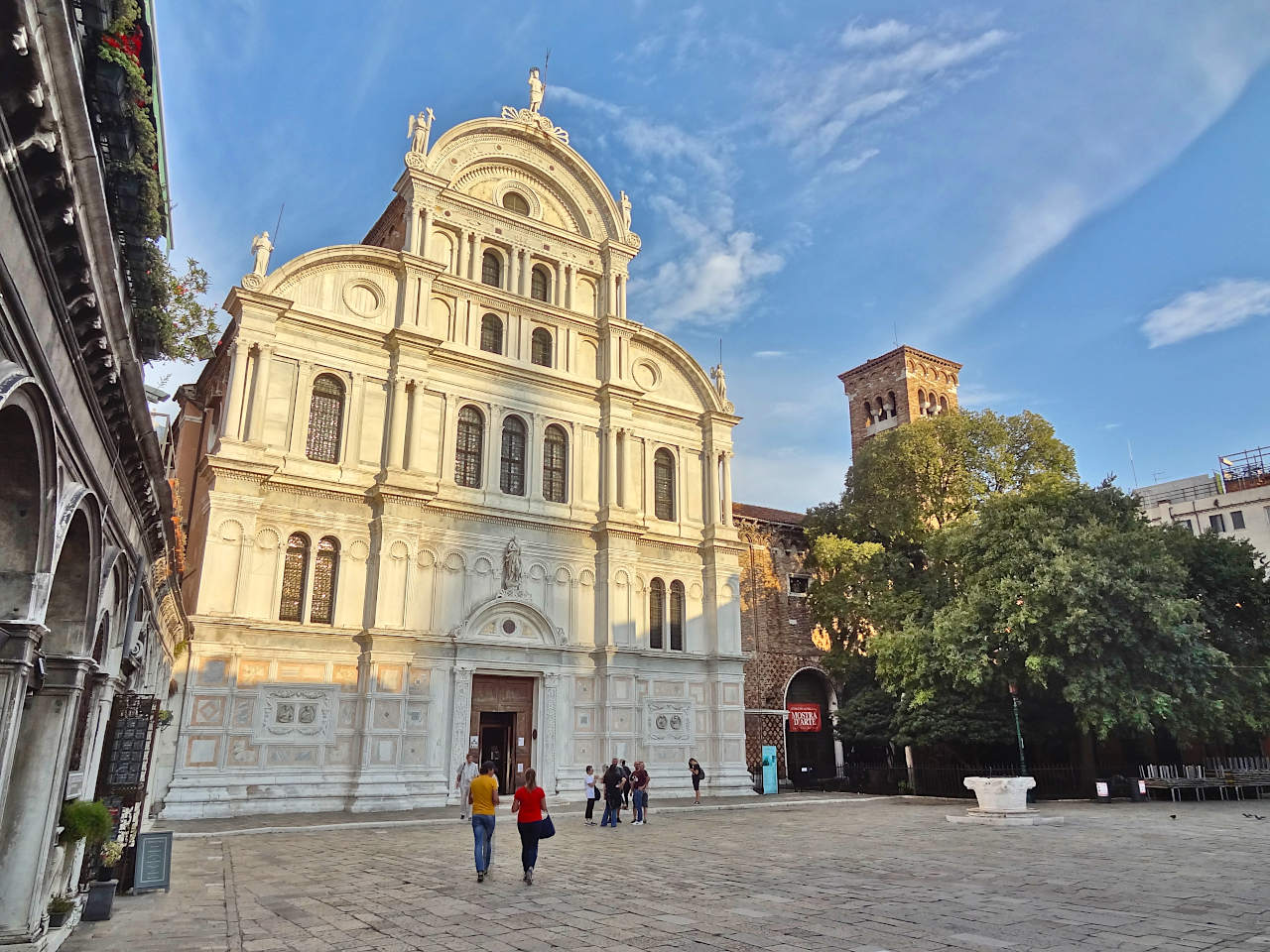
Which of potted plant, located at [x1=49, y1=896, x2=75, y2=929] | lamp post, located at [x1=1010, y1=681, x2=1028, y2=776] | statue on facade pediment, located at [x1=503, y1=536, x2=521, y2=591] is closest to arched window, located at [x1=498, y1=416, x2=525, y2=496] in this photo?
statue on facade pediment, located at [x1=503, y1=536, x2=521, y2=591]

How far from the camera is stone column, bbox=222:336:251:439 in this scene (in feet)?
73.8

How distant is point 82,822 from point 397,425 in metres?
17.6

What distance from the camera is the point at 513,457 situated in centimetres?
2719

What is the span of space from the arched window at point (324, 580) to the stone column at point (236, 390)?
361 centimetres

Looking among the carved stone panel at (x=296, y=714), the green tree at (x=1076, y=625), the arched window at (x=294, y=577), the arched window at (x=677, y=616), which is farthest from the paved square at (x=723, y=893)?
the arched window at (x=677, y=616)

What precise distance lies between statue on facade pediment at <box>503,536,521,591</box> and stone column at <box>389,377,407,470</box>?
398 cm

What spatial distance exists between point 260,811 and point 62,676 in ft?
48.7

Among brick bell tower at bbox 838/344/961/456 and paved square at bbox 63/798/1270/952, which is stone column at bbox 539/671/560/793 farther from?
brick bell tower at bbox 838/344/961/456

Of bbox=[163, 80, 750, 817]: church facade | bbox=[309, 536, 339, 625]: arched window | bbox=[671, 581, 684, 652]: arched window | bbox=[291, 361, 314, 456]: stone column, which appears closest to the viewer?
bbox=[163, 80, 750, 817]: church facade

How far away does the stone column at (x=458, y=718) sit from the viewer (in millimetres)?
23141

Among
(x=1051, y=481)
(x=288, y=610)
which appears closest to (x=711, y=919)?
(x=288, y=610)

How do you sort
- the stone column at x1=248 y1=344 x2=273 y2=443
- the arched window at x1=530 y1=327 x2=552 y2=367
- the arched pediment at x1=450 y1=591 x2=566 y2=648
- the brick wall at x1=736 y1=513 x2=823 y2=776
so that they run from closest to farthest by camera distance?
the stone column at x1=248 y1=344 x2=273 y2=443 → the arched pediment at x1=450 y1=591 x2=566 y2=648 → the arched window at x1=530 y1=327 x2=552 y2=367 → the brick wall at x1=736 y1=513 x2=823 y2=776

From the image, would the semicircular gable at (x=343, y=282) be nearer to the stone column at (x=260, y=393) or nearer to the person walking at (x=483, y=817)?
the stone column at (x=260, y=393)

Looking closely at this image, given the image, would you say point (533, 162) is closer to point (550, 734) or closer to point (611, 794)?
point (550, 734)
